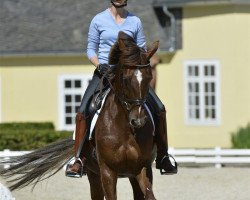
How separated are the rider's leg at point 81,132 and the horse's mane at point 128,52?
103 centimetres

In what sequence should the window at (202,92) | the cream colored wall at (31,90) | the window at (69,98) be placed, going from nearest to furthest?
the window at (202,92), the window at (69,98), the cream colored wall at (31,90)

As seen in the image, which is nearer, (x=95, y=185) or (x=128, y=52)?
(x=128, y=52)

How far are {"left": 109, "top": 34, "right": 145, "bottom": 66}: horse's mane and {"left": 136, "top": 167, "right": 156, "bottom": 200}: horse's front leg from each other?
116 centimetres

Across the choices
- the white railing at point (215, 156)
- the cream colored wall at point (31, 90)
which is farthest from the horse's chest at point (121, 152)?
the cream colored wall at point (31, 90)

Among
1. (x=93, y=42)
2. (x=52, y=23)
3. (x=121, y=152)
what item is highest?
(x=52, y=23)

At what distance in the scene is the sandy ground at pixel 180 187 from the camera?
16344 millimetres

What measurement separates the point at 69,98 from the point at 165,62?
301 centimetres

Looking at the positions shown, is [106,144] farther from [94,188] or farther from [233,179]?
[233,179]

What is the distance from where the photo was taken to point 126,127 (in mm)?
10336

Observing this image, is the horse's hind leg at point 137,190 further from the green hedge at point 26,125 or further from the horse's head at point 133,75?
the green hedge at point 26,125

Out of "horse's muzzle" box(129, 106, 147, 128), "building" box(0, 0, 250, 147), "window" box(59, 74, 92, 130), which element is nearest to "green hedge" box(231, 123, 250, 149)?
"building" box(0, 0, 250, 147)

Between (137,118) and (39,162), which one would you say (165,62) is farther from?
(137,118)

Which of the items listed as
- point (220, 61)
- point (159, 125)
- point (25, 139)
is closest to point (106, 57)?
point (159, 125)

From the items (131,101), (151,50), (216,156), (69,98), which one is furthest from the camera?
(69,98)
